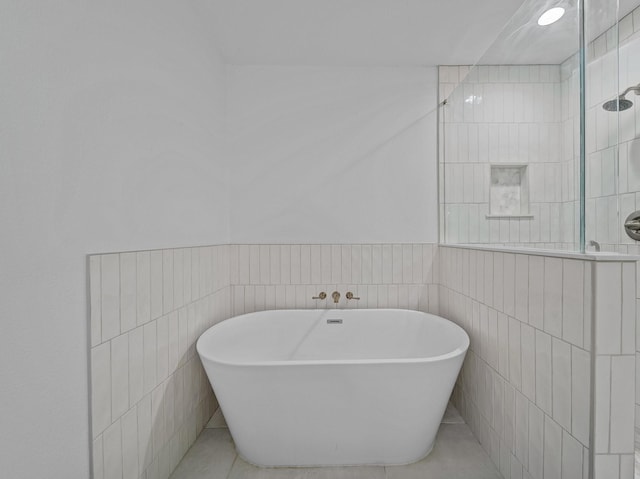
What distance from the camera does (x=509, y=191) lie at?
1.80 meters

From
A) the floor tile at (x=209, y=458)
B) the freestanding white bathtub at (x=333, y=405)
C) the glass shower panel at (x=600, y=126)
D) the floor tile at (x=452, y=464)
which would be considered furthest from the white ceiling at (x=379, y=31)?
the floor tile at (x=209, y=458)

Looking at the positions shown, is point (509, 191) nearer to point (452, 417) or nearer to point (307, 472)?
point (452, 417)

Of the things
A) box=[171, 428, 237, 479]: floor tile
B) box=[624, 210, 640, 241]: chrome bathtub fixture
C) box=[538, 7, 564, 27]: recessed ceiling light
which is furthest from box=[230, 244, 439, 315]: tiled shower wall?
box=[538, 7, 564, 27]: recessed ceiling light

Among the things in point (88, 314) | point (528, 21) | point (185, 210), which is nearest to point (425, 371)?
point (88, 314)

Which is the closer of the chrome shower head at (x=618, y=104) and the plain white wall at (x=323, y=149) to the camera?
the chrome shower head at (x=618, y=104)

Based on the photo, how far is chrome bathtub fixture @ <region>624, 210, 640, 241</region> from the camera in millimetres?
1453

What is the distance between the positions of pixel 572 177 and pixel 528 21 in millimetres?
816

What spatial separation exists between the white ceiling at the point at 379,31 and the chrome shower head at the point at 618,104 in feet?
0.96

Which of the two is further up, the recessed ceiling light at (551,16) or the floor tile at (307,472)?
the recessed ceiling light at (551,16)

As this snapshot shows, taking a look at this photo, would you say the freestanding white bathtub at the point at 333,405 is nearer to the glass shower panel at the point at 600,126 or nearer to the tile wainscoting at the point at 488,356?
the tile wainscoting at the point at 488,356

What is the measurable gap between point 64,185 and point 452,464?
198 cm

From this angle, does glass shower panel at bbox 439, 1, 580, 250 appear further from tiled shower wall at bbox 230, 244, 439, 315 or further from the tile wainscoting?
tiled shower wall at bbox 230, 244, 439, 315

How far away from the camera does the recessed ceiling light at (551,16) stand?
4.28 feet

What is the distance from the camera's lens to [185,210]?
182 centimetres
